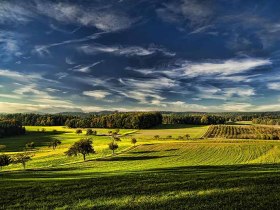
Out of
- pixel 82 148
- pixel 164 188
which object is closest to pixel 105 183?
pixel 164 188

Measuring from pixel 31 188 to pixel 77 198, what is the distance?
22.8 feet

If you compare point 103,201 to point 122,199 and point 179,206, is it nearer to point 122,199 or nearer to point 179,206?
point 122,199

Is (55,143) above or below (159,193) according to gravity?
below

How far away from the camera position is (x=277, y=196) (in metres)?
22.0

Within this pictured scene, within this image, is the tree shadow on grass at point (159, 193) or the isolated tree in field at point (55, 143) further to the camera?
the isolated tree in field at point (55, 143)

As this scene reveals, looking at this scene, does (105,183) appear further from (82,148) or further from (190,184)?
(82,148)

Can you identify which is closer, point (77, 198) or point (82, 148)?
point (77, 198)

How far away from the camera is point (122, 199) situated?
2375 cm

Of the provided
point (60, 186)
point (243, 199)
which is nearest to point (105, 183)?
point (60, 186)

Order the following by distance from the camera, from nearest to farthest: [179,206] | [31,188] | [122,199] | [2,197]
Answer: [179,206] → [122,199] → [2,197] → [31,188]

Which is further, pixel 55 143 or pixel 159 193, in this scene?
pixel 55 143

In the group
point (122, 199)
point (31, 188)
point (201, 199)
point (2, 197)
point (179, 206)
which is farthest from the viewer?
point (31, 188)

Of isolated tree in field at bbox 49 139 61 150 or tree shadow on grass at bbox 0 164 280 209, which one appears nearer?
tree shadow on grass at bbox 0 164 280 209

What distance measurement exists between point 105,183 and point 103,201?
6.77 m
